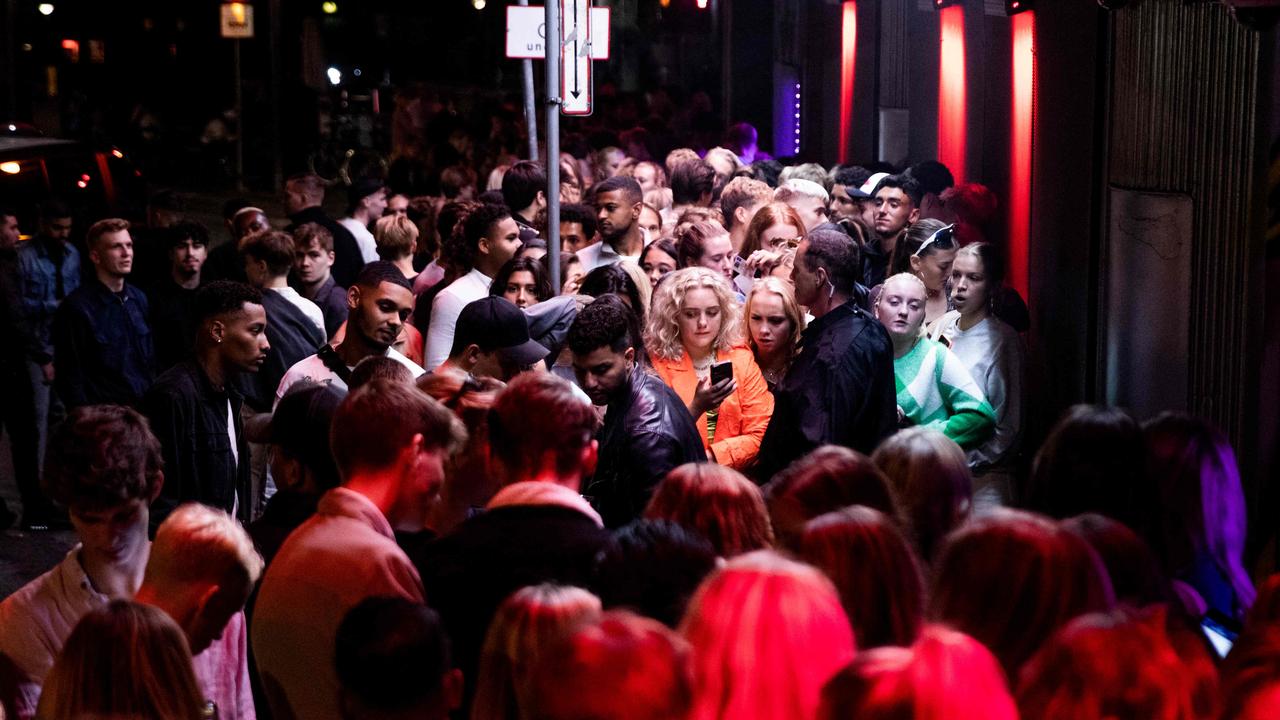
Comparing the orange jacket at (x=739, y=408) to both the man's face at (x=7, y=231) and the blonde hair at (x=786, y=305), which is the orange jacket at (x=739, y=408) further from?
the man's face at (x=7, y=231)

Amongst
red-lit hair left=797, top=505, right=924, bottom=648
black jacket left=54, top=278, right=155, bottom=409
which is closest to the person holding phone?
red-lit hair left=797, top=505, right=924, bottom=648

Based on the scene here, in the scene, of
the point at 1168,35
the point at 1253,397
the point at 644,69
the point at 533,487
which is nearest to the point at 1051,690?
the point at 533,487

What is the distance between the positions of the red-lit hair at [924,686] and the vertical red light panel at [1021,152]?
8.10 m

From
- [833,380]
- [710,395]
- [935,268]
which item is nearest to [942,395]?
[833,380]

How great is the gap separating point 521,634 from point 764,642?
0.63 m

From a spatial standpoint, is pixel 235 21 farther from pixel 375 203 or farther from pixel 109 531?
pixel 109 531

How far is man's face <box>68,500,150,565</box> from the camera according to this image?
4598 mm

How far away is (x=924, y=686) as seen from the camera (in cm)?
273

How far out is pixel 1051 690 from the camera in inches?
117

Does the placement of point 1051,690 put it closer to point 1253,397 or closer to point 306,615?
point 306,615

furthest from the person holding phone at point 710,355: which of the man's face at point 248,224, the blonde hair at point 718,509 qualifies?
the man's face at point 248,224

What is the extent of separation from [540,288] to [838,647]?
552 centimetres

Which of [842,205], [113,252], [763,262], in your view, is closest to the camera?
[763,262]

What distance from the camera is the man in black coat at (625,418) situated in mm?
5824
